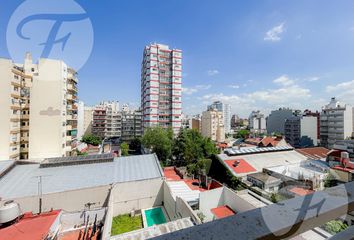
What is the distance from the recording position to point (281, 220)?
638 millimetres

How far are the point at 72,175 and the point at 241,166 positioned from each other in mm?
11228

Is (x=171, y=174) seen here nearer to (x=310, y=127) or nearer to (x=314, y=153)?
(x=314, y=153)

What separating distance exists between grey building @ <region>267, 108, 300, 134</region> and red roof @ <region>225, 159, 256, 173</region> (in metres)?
36.7

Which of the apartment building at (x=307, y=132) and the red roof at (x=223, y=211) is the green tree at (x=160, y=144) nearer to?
the red roof at (x=223, y=211)

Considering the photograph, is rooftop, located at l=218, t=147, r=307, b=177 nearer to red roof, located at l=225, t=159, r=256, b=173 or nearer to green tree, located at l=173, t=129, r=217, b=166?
red roof, located at l=225, t=159, r=256, b=173

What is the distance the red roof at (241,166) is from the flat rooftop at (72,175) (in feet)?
19.9

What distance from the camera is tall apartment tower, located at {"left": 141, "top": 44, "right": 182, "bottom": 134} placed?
85.8 ft

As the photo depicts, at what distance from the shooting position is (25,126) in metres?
14.1

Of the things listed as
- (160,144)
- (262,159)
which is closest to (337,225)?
(262,159)

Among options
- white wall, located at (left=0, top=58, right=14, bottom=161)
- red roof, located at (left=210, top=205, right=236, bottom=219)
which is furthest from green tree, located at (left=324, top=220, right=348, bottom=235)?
white wall, located at (left=0, top=58, right=14, bottom=161)

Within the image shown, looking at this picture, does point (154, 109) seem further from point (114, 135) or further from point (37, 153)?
point (114, 135)

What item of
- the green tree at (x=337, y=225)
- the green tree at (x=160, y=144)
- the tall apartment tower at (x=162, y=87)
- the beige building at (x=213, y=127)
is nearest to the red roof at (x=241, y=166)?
the green tree at (x=160, y=144)

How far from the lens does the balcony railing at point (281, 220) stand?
557 millimetres

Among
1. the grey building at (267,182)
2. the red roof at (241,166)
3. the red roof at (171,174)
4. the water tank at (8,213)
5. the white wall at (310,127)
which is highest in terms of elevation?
the white wall at (310,127)
